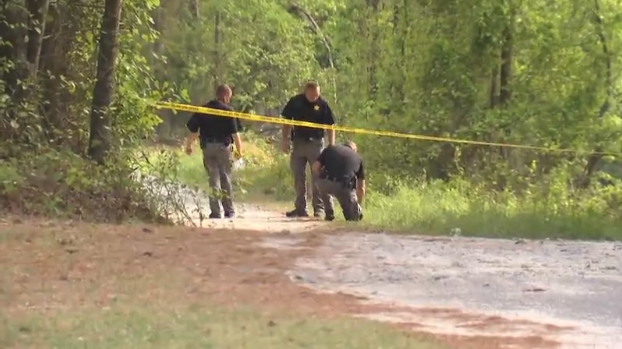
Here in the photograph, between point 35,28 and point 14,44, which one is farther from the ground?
point 35,28

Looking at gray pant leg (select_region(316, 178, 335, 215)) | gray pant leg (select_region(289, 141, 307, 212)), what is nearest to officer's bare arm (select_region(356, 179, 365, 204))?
gray pant leg (select_region(316, 178, 335, 215))

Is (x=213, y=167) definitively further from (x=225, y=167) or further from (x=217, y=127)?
(x=217, y=127)

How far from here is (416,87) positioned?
22.1 metres

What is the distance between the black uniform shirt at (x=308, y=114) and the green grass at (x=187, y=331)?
26.6ft

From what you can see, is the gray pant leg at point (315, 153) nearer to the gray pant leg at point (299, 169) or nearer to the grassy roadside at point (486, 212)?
Answer: the gray pant leg at point (299, 169)

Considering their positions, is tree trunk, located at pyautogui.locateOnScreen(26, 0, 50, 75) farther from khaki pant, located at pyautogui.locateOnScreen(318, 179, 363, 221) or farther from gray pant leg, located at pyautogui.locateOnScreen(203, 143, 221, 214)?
khaki pant, located at pyautogui.locateOnScreen(318, 179, 363, 221)

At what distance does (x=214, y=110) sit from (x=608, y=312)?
7.86 m

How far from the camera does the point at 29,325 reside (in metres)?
6.65

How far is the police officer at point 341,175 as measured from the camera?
14.7 m

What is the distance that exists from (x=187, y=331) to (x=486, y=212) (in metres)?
7.76

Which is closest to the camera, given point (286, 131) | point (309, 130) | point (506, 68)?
point (309, 130)

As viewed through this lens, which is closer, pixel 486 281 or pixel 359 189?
pixel 486 281

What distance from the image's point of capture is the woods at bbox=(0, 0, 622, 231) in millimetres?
14023

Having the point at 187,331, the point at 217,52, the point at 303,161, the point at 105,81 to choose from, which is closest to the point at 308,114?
the point at 303,161
